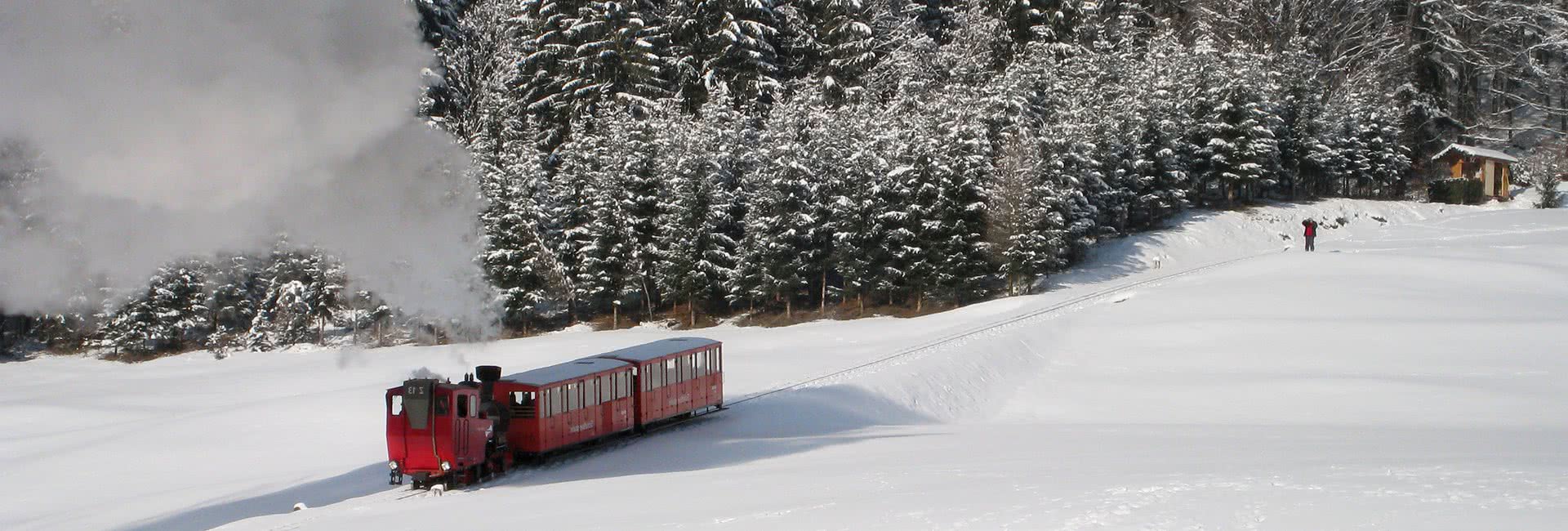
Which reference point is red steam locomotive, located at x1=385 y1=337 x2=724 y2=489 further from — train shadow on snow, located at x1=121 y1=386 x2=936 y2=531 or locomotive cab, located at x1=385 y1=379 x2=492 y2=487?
train shadow on snow, located at x1=121 y1=386 x2=936 y2=531

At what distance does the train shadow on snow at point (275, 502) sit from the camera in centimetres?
2134

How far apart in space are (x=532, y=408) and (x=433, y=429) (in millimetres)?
2388

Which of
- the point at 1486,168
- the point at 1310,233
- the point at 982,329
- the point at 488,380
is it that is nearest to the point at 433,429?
the point at 488,380

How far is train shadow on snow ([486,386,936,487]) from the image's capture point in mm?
23266

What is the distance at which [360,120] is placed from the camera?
2109 cm

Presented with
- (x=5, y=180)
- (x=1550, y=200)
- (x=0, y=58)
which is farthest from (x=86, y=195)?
(x=1550, y=200)

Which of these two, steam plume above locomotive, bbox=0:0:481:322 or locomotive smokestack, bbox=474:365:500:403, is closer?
steam plume above locomotive, bbox=0:0:481:322

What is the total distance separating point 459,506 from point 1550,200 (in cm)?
7712

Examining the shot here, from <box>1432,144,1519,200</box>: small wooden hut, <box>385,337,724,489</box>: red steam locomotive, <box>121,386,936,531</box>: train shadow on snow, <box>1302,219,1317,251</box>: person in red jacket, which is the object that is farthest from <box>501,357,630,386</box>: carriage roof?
<box>1432,144,1519,200</box>: small wooden hut

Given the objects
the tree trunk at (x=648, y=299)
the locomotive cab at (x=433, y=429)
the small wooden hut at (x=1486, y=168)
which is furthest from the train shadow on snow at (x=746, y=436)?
the small wooden hut at (x=1486, y=168)

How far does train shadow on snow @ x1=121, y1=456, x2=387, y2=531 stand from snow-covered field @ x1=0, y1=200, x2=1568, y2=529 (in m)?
0.11

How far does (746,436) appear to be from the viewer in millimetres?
27141

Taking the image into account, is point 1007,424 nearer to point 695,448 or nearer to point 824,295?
point 695,448

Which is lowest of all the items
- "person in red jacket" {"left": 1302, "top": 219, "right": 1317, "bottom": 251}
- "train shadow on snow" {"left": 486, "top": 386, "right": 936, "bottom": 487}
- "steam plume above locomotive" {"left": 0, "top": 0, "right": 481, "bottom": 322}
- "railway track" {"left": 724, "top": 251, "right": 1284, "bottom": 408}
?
"train shadow on snow" {"left": 486, "top": 386, "right": 936, "bottom": 487}
